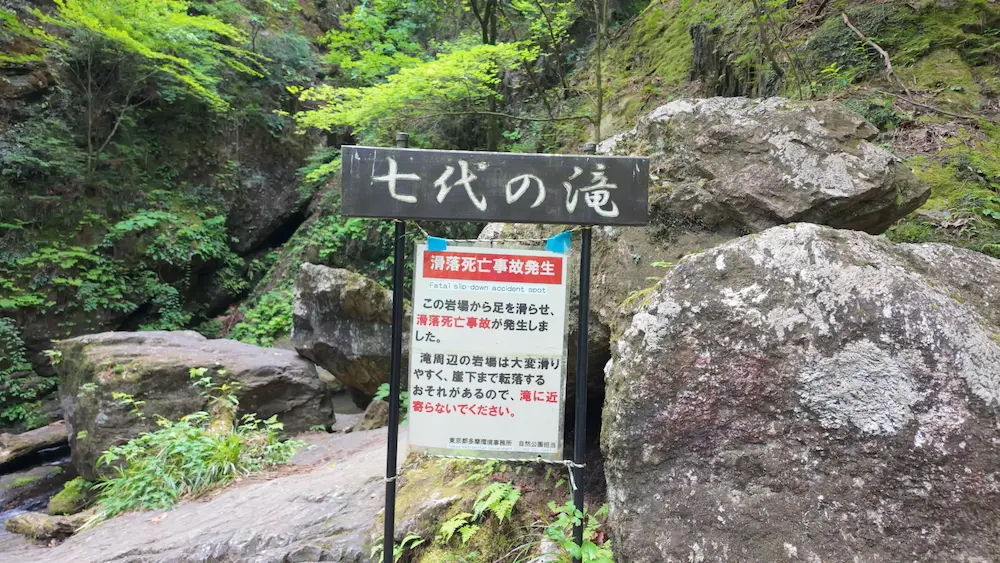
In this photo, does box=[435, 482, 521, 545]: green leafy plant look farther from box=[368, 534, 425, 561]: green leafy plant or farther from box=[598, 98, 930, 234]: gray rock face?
box=[598, 98, 930, 234]: gray rock face

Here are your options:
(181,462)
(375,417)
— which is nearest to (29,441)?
(181,462)

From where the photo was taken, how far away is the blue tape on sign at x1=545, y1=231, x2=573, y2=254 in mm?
2498

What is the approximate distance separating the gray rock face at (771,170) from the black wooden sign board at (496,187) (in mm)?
1176

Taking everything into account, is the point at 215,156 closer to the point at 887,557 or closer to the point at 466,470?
the point at 466,470

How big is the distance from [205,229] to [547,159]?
14.1 metres

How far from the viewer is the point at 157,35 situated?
39.0 feet

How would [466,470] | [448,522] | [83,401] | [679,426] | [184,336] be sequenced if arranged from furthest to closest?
→ [184,336] < [83,401] < [466,470] < [448,522] < [679,426]

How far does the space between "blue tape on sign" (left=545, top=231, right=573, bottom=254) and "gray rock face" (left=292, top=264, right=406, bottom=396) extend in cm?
614

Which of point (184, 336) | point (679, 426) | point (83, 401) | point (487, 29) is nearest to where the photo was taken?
point (679, 426)

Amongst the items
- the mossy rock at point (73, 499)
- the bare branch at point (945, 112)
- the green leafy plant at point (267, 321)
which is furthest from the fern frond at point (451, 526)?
the green leafy plant at point (267, 321)

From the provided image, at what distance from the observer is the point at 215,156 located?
586 inches

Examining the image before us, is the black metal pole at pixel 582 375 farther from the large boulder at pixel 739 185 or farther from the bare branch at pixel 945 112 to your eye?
the bare branch at pixel 945 112

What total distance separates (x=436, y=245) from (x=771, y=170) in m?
2.20

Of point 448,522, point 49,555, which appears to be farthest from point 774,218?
point 49,555
